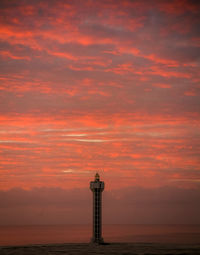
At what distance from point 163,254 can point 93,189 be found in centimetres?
2942

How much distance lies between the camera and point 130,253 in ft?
261

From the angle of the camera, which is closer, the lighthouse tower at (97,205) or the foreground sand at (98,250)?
the foreground sand at (98,250)

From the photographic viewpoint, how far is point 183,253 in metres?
79.4

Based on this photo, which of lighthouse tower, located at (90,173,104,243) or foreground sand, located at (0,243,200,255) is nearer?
foreground sand, located at (0,243,200,255)

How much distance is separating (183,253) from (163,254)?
15.5 ft

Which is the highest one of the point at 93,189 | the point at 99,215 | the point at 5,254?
the point at 93,189

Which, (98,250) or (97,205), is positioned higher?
(97,205)

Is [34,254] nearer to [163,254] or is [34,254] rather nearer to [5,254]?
[5,254]

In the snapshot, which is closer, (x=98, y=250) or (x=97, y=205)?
(x=98, y=250)

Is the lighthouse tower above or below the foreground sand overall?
above

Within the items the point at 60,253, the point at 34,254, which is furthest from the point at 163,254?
the point at 34,254

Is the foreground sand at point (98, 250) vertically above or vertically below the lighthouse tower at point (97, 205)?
below

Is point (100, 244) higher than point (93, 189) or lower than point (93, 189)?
lower

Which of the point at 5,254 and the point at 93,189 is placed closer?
the point at 5,254
